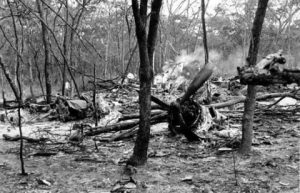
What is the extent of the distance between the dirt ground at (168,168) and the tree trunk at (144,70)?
0.27 m

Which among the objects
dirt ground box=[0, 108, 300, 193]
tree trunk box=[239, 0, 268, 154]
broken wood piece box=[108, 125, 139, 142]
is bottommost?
dirt ground box=[0, 108, 300, 193]

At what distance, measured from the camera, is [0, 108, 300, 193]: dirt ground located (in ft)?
13.0

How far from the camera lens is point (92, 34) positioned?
92.4 ft

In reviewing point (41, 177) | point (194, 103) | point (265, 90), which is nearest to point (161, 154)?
point (194, 103)

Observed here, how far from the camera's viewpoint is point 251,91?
466cm

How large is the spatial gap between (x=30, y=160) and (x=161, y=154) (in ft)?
7.14

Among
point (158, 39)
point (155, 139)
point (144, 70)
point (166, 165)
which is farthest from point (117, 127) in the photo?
point (158, 39)

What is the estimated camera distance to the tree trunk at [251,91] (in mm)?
4432

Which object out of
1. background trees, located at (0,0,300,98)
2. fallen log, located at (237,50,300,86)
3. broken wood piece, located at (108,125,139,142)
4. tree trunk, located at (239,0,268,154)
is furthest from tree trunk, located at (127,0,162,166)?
background trees, located at (0,0,300,98)

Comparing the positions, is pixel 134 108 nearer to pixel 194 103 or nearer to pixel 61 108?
pixel 61 108

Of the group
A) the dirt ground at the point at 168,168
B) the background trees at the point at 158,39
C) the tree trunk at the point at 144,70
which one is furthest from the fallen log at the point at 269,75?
the background trees at the point at 158,39

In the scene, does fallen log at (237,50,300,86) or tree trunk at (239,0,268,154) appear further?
tree trunk at (239,0,268,154)

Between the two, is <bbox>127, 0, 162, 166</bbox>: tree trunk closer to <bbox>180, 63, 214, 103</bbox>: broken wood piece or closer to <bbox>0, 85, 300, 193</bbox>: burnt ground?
<bbox>0, 85, 300, 193</bbox>: burnt ground

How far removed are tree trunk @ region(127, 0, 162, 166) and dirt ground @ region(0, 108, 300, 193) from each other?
0.27 metres
